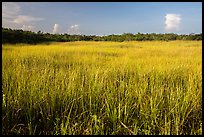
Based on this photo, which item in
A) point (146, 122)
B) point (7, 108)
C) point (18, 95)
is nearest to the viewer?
point (146, 122)

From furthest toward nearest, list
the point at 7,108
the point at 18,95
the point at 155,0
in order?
the point at 18,95
the point at 7,108
the point at 155,0

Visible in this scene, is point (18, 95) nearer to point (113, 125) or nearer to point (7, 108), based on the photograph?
point (7, 108)

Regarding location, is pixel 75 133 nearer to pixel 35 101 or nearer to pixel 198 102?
pixel 35 101

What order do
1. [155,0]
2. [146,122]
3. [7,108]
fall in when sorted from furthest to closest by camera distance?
[7,108]
[146,122]
[155,0]

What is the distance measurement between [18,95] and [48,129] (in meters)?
0.50

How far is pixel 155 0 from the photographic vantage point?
76.1 inches

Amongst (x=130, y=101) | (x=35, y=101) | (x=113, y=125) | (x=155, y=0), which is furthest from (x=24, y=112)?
(x=155, y=0)

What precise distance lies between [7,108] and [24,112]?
163 millimetres

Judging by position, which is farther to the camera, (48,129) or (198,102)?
(198,102)

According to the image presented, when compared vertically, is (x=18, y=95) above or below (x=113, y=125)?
above

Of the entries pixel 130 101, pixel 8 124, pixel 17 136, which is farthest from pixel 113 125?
pixel 8 124

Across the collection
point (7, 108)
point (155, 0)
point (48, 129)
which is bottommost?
point (48, 129)

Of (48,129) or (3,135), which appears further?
(48,129)

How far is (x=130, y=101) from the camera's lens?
2.53m
